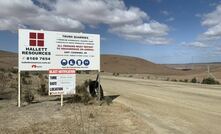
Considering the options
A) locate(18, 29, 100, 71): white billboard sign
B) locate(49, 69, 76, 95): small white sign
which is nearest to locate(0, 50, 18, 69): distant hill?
locate(18, 29, 100, 71): white billboard sign

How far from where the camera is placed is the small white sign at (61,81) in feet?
42.3

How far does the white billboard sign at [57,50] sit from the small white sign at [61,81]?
0.24 metres

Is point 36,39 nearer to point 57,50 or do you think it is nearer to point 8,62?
point 57,50

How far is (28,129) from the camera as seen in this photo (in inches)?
342

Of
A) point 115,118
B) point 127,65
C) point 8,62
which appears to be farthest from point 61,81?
point 8,62

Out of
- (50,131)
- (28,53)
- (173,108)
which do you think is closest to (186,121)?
(173,108)

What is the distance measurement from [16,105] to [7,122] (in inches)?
136

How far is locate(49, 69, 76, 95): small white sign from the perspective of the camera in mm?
12891

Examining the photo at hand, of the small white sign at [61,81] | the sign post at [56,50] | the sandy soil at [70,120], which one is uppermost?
the sign post at [56,50]

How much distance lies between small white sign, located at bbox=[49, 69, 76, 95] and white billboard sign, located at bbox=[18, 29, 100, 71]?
0.24m

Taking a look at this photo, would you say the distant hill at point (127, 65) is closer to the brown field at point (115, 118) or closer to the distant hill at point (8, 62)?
the distant hill at point (8, 62)

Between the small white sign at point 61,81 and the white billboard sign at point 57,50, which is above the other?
the white billboard sign at point 57,50

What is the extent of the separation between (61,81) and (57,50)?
4.23ft

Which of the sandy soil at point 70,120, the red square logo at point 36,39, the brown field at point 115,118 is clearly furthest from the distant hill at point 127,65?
the sandy soil at point 70,120
